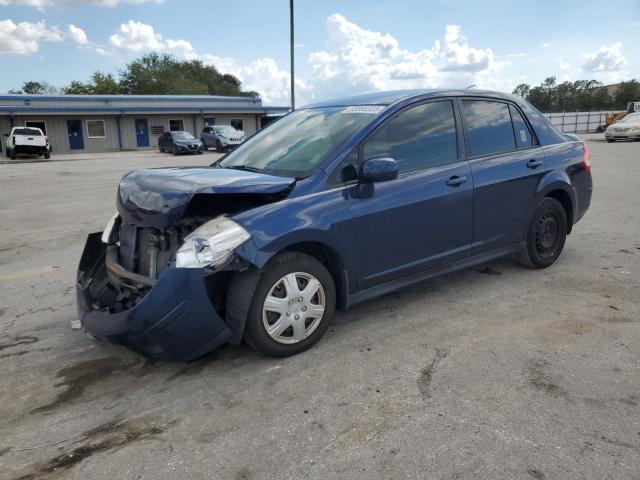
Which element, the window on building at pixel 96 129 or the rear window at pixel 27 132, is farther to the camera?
the window on building at pixel 96 129

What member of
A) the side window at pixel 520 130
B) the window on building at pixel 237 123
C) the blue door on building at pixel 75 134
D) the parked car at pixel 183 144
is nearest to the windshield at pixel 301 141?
the side window at pixel 520 130

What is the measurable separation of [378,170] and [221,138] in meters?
28.1

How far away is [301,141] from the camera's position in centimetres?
407

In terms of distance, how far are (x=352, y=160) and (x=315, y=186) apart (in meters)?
0.37

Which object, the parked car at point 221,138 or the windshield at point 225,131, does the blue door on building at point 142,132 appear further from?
the windshield at point 225,131

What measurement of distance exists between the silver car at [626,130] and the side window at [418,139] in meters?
26.6

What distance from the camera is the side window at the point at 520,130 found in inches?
189

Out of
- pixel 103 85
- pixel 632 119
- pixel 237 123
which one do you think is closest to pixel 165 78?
pixel 103 85

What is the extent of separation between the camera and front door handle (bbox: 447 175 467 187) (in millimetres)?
4098

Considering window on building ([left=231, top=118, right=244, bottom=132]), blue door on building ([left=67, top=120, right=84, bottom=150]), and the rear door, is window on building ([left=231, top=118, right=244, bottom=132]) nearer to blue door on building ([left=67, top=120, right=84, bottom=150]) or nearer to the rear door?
blue door on building ([left=67, top=120, right=84, bottom=150])

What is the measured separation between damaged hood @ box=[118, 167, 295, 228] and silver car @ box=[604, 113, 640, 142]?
92.0 feet

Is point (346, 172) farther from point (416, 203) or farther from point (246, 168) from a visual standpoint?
point (246, 168)

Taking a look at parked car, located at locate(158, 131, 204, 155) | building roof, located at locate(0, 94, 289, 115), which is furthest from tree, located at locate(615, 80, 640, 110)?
parked car, located at locate(158, 131, 204, 155)

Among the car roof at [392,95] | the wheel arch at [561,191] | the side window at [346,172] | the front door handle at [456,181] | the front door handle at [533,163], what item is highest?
the car roof at [392,95]
